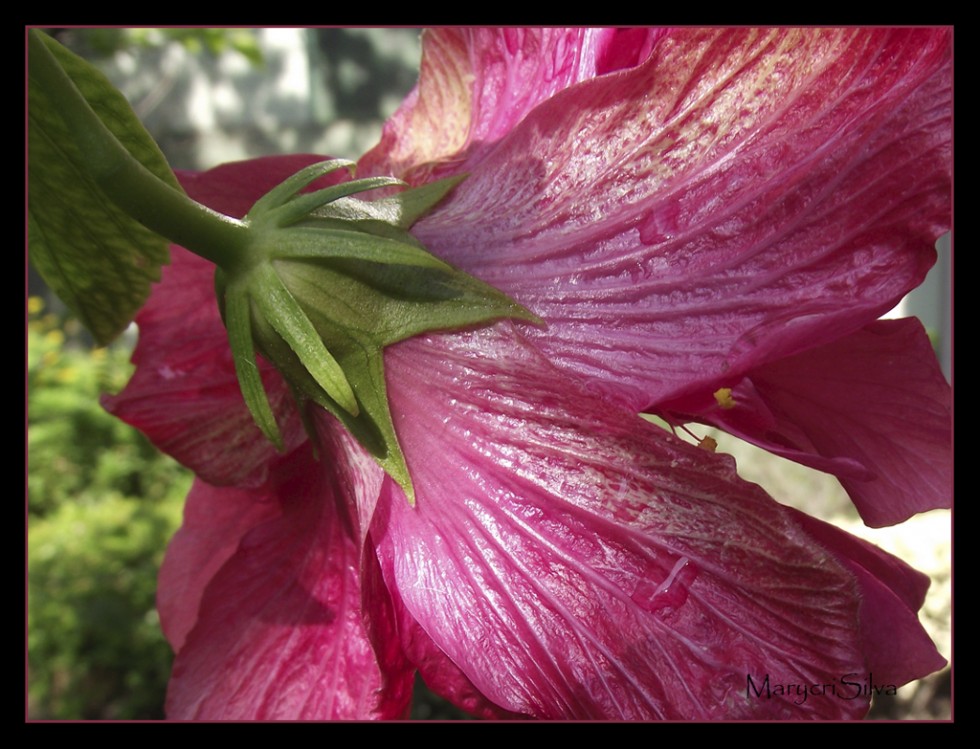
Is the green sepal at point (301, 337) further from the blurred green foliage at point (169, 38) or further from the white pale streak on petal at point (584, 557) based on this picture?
the blurred green foliage at point (169, 38)

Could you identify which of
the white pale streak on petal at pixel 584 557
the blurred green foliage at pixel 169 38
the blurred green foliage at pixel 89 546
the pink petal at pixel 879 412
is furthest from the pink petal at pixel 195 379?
the blurred green foliage at pixel 89 546

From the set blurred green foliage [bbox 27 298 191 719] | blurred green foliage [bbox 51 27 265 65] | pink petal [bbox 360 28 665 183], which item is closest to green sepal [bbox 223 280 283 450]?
pink petal [bbox 360 28 665 183]

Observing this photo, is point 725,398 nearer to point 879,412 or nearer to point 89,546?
point 879,412

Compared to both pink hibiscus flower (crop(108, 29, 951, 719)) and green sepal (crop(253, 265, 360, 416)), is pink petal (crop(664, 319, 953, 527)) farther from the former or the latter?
green sepal (crop(253, 265, 360, 416))

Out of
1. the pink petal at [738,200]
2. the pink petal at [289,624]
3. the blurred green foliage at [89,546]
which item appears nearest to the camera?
the pink petal at [738,200]

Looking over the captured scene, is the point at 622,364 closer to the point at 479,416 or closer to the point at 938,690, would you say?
the point at 479,416

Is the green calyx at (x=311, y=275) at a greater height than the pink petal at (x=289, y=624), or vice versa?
the green calyx at (x=311, y=275)
